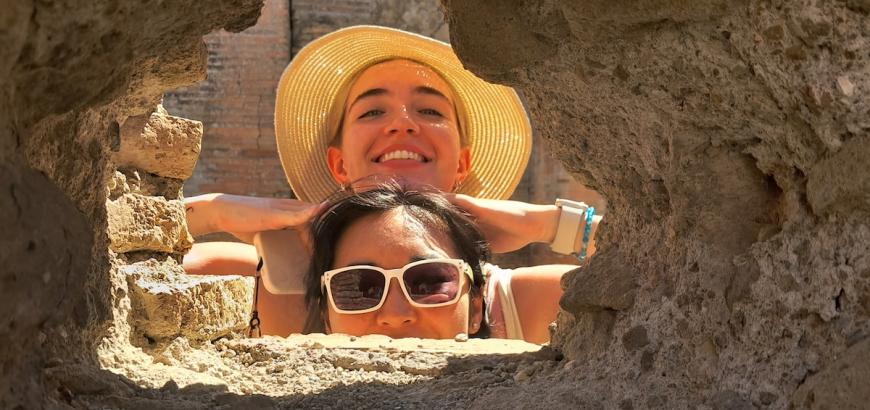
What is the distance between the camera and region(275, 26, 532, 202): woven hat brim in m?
4.16

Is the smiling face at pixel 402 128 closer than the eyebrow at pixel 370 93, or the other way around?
the smiling face at pixel 402 128

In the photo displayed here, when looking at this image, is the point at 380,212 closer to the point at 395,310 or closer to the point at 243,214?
the point at 395,310

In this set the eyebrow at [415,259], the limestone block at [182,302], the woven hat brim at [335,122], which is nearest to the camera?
the limestone block at [182,302]

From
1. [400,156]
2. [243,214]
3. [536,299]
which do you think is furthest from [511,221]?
[243,214]

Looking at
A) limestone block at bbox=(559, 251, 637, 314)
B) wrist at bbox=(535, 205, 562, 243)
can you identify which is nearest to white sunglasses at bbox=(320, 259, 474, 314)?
wrist at bbox=(535, 205, 562, 243)

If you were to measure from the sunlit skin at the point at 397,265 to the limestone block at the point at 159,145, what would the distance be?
84 centimetres

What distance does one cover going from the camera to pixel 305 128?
431cm

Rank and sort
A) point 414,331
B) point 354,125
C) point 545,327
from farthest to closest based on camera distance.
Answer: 1. point 354,125
2. point 545,327
3. point 414,331

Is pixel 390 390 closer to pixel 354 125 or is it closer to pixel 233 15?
pixel 233 15

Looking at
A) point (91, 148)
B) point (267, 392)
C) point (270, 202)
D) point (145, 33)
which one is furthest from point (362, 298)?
point (145, 33)

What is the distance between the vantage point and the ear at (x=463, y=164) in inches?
165

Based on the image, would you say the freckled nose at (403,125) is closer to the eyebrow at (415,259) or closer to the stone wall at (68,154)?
the eyebrow at (415,259)

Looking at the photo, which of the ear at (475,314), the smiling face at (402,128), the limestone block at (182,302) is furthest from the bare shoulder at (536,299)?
the limestone block at (182,302)

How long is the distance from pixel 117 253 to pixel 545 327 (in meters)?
1.92
